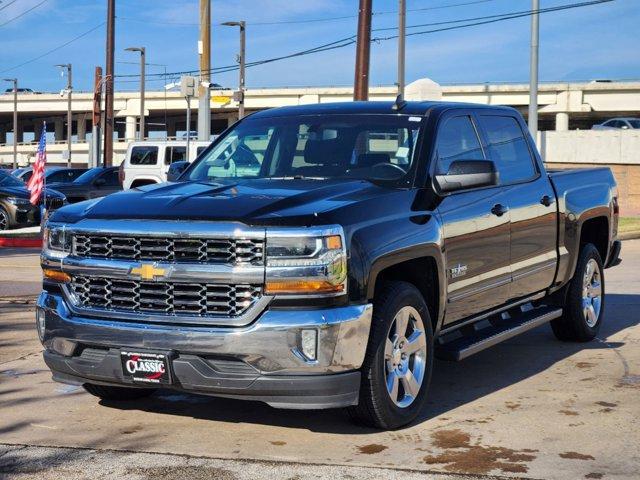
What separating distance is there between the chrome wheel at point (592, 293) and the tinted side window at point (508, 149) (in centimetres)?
132

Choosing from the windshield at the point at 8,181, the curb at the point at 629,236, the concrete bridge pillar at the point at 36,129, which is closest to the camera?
the curb at the point at 629,236

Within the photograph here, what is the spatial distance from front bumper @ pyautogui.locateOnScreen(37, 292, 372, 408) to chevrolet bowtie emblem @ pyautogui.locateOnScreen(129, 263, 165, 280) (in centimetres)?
26

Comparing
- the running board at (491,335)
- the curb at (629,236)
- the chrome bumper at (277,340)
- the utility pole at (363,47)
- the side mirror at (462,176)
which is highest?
the utility pole at (363,47)

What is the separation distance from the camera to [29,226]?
76.5 feet

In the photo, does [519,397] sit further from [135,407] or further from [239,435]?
[135,407]

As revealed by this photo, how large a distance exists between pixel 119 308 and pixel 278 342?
0.98 m

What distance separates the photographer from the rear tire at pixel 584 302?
8352 millimetres

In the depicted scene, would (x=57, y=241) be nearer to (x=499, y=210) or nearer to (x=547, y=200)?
(x=499, y=210)

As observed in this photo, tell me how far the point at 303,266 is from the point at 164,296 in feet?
2.58

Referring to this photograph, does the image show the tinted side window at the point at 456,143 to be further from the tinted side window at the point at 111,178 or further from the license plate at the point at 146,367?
the tinted side window at the point at 111,178

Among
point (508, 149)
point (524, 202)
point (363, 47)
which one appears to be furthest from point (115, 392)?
point (363, 47)

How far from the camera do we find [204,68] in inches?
1171

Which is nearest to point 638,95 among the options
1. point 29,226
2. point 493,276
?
point 29,226

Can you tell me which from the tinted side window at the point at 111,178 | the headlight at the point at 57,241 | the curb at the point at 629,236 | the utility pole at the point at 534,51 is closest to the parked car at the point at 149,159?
the tinted side window at the point at 111,178
